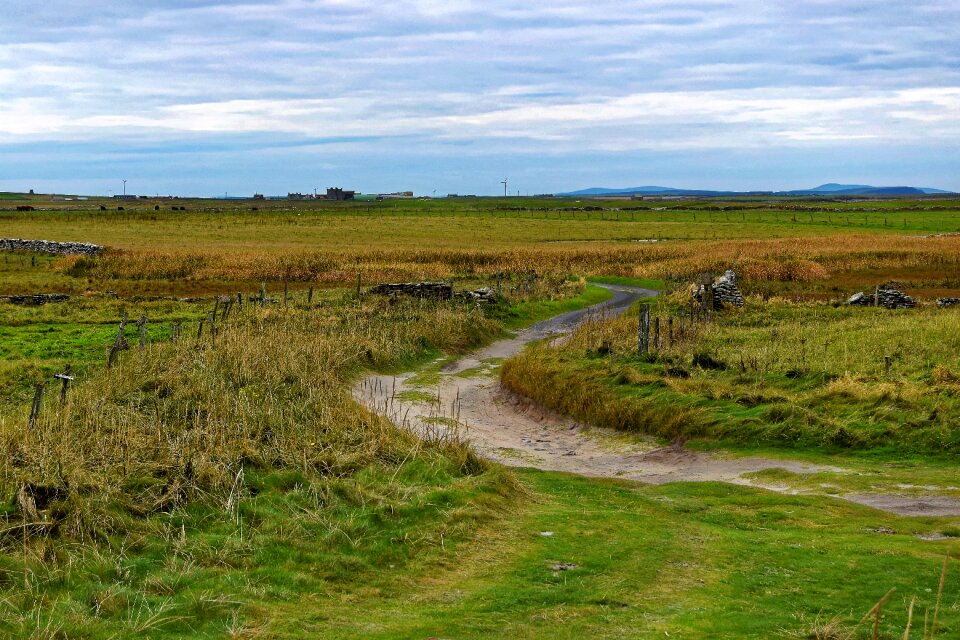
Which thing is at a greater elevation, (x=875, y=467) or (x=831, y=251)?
(x=831, y=251)

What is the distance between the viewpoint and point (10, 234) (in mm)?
Result: 89125

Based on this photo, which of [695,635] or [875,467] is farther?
[875,467]

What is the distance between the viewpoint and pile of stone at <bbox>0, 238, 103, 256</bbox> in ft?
225

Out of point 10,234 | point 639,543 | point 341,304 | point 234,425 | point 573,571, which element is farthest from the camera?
point 10,234

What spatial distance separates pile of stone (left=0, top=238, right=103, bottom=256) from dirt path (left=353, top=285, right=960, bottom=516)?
156ft

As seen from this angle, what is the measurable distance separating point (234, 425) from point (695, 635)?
938cm

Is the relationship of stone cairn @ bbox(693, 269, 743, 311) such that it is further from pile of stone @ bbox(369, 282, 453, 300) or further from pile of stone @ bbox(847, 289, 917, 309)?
pile of stone @ bbox(369, 282, 453, 300)

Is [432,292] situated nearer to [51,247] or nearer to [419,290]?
[419,290]

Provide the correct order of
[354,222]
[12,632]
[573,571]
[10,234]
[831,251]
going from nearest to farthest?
[12,632], [573,571], [831,251], [10,234], [354,222]

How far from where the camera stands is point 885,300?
40094 mm

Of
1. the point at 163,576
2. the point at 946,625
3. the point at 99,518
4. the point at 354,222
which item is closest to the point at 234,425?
the point at 99,518

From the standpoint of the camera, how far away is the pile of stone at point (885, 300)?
39531 mm

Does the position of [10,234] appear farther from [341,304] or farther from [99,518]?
[99,518]

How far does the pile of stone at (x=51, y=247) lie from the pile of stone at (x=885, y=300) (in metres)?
51.3
